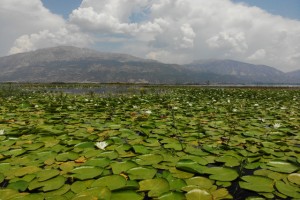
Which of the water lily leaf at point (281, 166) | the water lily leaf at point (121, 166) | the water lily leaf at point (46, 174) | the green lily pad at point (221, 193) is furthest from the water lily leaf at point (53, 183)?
the water lily leaf at point (281, 166)

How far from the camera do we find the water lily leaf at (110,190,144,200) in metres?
3.09

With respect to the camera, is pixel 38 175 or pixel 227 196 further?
pixel 38 175

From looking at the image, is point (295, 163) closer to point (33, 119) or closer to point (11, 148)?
point (11, 148)

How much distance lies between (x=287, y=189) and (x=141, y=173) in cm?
195

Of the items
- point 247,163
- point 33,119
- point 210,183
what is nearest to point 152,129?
point 247,163

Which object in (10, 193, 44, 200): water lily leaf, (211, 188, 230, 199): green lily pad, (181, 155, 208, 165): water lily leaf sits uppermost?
(181, 155, 208, 165): water lily leaf

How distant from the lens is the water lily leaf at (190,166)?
397 cm

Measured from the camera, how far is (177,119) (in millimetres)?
8672

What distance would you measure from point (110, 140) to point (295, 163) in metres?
3.51

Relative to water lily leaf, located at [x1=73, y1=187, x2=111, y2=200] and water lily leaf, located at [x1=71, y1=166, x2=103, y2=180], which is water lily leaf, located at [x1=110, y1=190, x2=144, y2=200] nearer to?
water lily leaf, located at [x1=73, y1=187, x2=111, y2=200]

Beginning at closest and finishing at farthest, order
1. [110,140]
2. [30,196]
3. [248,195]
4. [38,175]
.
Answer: [30,196], [248,195], [38,175], [110,140]

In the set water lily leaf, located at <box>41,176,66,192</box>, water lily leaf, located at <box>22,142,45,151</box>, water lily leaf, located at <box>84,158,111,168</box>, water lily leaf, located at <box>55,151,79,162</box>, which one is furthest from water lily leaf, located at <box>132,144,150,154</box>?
water lily leaf, located at <box>22,142,45,151</box>

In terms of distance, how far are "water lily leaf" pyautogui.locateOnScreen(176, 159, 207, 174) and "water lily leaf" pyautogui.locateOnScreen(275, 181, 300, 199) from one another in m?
1.04

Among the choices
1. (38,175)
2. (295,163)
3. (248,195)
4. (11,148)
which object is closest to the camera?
(248,195)
